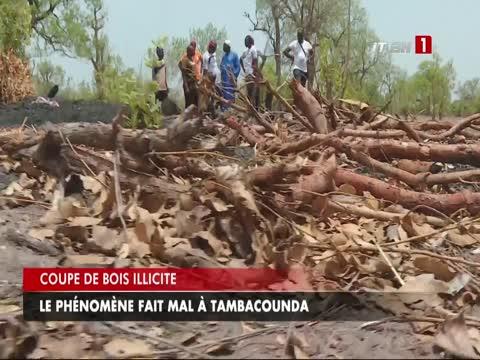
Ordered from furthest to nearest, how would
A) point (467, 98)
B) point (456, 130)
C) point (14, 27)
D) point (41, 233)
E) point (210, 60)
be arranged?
point (467, 98)
point (14, 27)
point (210, 60)
point (456, 130)
point (41, 233)

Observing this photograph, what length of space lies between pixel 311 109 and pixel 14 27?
9.62 metres

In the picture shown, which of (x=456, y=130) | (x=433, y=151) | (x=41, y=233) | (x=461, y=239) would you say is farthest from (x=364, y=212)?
(x=456, y=130)

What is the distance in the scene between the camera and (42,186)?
227cm

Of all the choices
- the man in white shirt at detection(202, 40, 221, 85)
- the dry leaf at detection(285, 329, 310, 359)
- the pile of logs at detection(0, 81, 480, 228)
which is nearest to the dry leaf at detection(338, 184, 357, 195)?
the pile of logs at detection(0, 81, 480, 228)

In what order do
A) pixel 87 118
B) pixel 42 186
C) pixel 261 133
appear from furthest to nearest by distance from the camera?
1. pixel 87 118
2. pixel 261 133
3. pixel 42 186

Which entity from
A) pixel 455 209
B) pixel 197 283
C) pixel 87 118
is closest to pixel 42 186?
pixel 197 283

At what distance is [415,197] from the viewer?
6.91ft

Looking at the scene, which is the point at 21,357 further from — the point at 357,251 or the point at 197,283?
the point at 357,251

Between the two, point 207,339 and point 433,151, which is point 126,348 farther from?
point 433,151

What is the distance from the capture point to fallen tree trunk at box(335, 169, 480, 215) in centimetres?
208

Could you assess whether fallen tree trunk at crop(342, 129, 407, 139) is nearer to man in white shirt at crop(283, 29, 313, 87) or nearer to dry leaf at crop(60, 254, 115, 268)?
dry leaf at crop(60, 254, 115, 268)

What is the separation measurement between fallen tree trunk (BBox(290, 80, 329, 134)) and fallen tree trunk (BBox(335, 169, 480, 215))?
0.88m

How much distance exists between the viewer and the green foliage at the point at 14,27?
11141 mm

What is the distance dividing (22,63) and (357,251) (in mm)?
10590
